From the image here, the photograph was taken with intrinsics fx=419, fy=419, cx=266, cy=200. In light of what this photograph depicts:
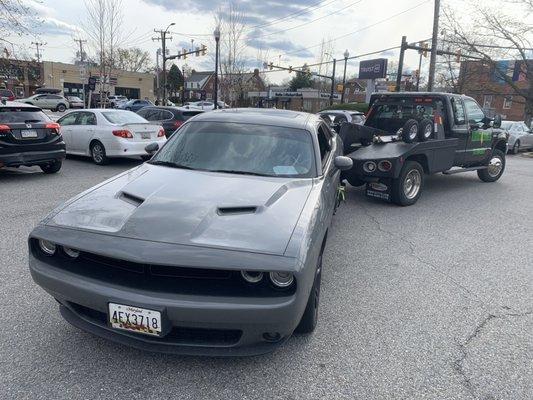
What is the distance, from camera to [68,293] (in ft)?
8.34

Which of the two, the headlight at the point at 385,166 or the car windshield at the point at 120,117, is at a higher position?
the car windshield at the point at 120,117

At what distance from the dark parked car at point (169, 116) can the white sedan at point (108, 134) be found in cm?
225

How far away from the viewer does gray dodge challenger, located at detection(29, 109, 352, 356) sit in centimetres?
235

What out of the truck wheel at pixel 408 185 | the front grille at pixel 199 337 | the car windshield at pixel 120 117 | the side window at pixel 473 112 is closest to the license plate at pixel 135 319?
the front grille at pixel 199 337

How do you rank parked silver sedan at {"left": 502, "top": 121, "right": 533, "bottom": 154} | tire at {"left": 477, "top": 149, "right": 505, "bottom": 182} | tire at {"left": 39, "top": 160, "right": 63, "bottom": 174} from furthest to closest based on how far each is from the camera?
1. parked silver sedan at {"left": 502, "top": 121, "right": 533, "bottom": 154}
2. tire at {"left": 477, "top": 149, "right": 505, "bottom": 182}
3. tire at {"left": 39, "top": 160, "right": 63, "bottom": 174}

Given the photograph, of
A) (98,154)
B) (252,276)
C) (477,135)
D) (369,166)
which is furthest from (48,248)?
(477,135)

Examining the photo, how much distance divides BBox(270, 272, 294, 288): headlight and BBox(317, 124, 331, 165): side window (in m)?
2.12

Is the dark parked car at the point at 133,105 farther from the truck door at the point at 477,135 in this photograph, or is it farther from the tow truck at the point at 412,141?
the truck door at the point at 477,135

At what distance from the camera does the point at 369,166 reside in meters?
7.07

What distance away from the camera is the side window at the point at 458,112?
8.10 m

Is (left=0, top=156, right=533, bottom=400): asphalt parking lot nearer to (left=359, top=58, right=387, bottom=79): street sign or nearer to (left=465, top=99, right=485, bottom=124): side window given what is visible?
(left=465, top=99, right=485, bottom=124): side window

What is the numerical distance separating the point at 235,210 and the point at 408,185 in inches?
213

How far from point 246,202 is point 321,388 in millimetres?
1305

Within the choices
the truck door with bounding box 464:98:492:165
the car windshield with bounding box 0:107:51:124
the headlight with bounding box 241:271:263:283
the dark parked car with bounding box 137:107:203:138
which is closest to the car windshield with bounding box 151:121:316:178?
the headlight with bounding box 241:271:263:283
